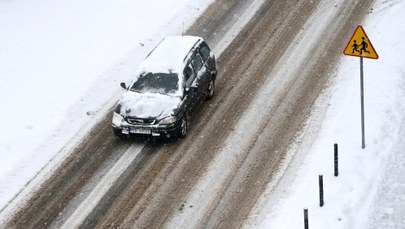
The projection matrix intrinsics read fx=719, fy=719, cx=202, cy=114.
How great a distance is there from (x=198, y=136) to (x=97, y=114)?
3.25 metres

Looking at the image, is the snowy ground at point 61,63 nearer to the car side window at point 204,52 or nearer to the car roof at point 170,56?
the car roof at point 170,56

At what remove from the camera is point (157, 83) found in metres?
18.8

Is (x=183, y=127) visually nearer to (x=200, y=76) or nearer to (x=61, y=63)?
(x=200, y=76)

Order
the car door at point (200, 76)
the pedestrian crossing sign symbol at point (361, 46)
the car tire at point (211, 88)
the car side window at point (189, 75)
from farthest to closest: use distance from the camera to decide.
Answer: the car tire at point (211, 88) → the car door at point (200, 76) → the car side window at point (189, 75) → the pedestrian crossing sign symbol at point (361, 46)

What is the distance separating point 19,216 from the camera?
53.1 ft

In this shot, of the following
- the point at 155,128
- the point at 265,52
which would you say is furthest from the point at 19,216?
the point at 265,52

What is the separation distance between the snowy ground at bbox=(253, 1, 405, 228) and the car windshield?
156 inches

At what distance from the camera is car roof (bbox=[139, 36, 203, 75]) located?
1905cm

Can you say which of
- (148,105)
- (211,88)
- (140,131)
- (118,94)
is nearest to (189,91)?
(148,105)

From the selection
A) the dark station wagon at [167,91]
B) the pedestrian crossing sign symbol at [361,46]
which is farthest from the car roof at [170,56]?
the pedestrian crossing sign symbol at [361,46]

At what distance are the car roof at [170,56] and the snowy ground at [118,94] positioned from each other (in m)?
2.02

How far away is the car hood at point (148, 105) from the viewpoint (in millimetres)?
17906

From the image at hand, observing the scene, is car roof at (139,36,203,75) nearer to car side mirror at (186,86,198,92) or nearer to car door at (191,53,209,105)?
car door at (191,53,209,105)

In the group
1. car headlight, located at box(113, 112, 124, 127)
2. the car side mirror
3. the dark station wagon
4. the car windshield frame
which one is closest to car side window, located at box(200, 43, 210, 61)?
the dark station wagon
